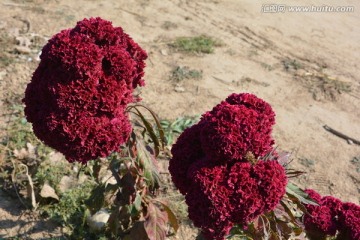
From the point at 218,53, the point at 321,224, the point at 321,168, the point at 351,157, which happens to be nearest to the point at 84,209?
the point at 321,224

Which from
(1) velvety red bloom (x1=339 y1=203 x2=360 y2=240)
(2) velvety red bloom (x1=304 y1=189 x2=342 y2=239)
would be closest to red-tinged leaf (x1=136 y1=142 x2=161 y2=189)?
(2) velvety red bloom (x1=304 y1=189 x2=342 y2=239)

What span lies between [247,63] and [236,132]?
3831 mm

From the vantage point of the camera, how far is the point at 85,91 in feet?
7.01

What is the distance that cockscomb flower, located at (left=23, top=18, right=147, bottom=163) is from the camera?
2.14m

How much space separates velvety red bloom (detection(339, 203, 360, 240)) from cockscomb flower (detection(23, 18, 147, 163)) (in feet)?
3.67

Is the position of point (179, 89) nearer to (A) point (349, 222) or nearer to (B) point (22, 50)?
(B) point (22, 50)

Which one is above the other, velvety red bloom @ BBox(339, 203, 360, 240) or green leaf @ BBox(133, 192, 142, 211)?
velvety red bloom @ BBox(339, 203, 360, 240)

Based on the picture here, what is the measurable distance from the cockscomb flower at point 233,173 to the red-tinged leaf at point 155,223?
620mm

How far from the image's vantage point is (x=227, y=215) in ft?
6.34

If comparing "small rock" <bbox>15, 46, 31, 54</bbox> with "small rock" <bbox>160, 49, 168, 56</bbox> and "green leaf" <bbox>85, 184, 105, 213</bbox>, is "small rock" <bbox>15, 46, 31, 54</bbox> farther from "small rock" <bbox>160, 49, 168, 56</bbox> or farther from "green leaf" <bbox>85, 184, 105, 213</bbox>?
"green leaf" <bbox>85, 184, 105, 213</bbox>

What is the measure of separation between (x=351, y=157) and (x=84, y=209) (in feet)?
8.07

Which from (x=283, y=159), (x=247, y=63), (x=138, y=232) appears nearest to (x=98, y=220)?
(x=138, y=232)

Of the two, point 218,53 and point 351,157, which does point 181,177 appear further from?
point 218,53

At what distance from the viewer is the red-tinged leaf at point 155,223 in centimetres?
262
